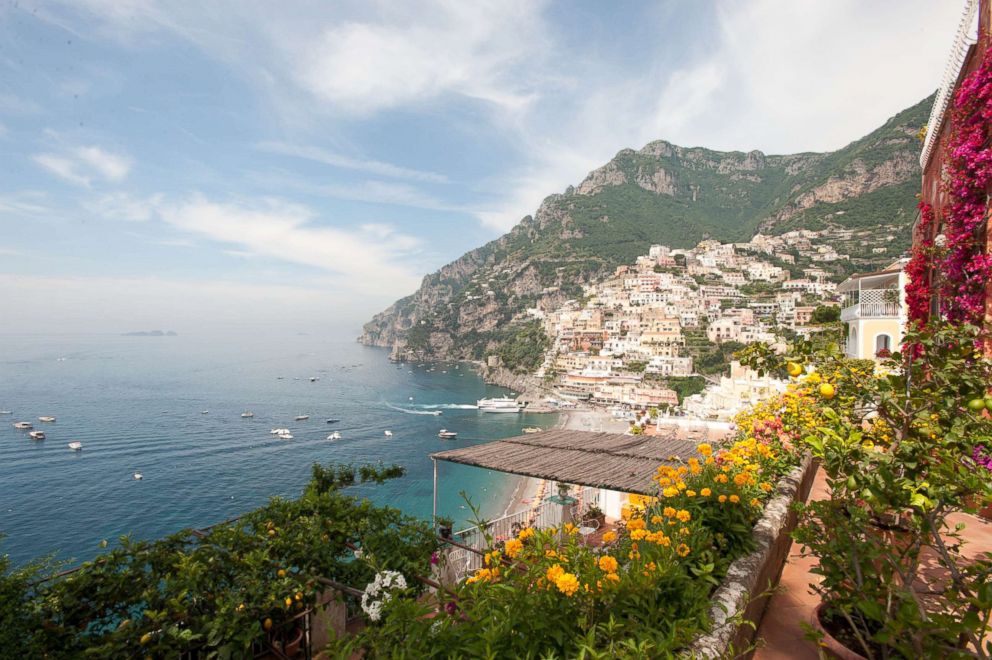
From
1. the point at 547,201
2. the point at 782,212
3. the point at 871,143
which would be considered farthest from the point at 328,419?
the point at 547,201

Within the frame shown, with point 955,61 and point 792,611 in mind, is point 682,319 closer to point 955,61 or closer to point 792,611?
point 955,61

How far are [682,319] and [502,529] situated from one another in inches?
3305

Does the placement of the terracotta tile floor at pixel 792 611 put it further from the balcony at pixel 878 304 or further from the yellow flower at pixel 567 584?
the balcony at pixel 878 304

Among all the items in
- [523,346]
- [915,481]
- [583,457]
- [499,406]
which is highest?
[915,481]

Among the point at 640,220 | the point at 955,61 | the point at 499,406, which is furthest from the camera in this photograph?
the point at 640,220

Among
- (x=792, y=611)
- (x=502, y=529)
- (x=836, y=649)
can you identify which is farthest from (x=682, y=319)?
→ (x=836, y=649)

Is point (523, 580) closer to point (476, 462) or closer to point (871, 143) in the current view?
point (476, 462)

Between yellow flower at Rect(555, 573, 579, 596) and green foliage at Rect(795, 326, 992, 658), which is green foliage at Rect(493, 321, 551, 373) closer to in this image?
green foliage at Rect(795, 326, 992, 658)

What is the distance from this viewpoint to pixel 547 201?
17212 centimetres

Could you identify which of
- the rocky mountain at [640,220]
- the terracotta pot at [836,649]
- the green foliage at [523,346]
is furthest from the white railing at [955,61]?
the rocky mountain at [640,220]

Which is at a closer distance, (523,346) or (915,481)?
(915,481)

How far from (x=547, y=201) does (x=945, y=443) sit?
583 ft

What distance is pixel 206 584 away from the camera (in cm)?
265

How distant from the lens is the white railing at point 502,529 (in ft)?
20.0
